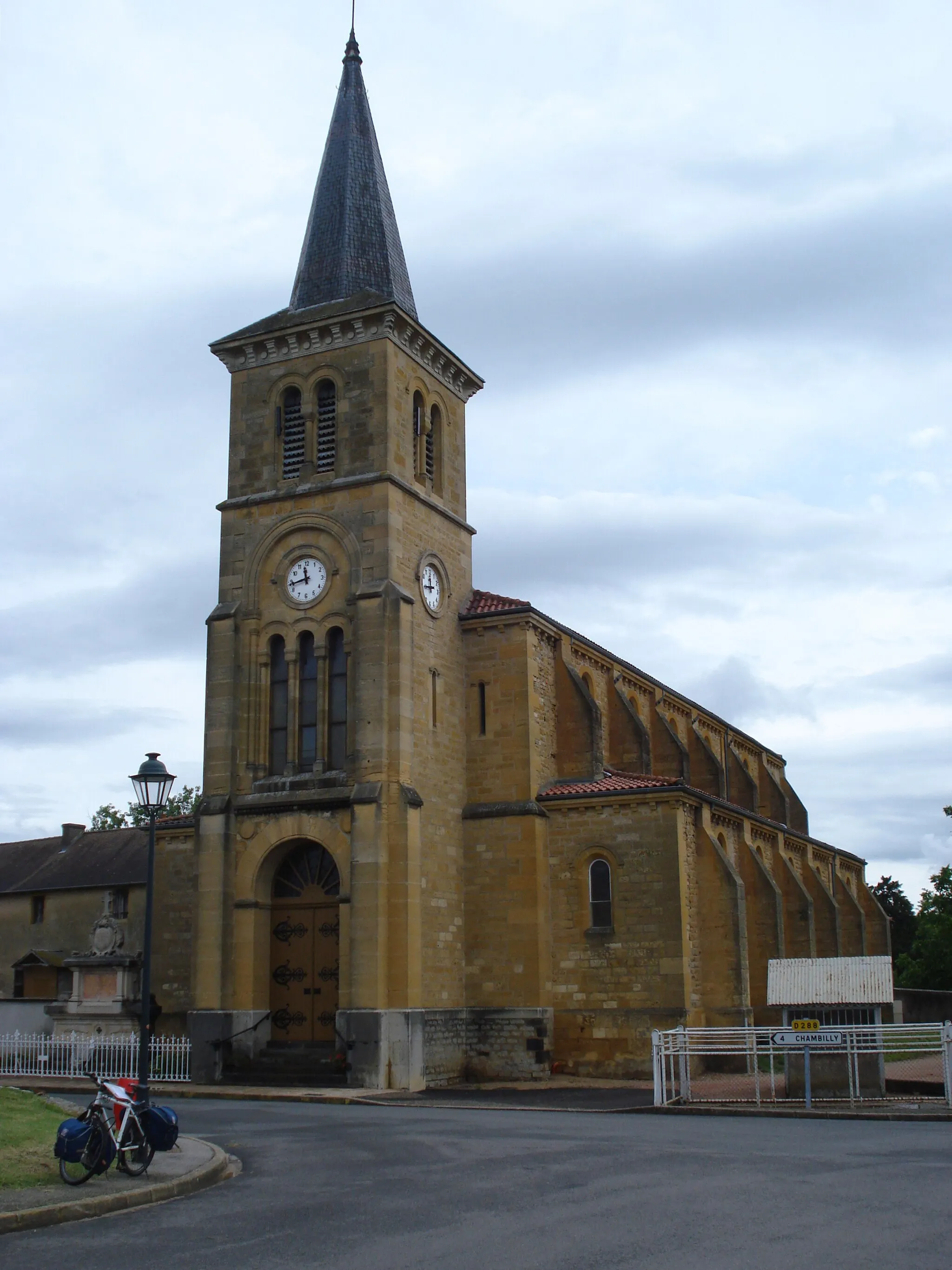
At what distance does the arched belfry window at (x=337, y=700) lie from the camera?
95.7 feet

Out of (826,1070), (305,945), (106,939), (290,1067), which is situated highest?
(106,939)

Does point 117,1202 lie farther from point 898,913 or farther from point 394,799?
point 898,913

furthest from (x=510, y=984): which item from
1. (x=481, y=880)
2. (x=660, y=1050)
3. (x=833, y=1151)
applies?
(x=833, y=1151)

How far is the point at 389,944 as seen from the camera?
27016 mm

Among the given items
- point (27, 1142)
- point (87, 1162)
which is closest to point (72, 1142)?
point (87, 1162)

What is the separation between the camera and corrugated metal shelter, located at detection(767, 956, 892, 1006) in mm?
21562

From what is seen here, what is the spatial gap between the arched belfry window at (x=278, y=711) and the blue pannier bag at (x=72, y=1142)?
17.1 m

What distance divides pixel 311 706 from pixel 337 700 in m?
0.78

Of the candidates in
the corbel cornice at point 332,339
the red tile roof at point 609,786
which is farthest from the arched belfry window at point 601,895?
the corbel cornice at point 332,339

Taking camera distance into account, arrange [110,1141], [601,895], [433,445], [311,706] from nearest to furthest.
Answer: [110,1141]
[601,895]
[311,706]
[433,445]

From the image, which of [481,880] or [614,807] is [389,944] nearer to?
[481,880]

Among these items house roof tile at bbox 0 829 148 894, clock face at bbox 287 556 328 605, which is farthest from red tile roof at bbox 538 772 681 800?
house roof tile at bbox 0 829 148 894

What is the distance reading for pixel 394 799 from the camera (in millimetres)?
27734

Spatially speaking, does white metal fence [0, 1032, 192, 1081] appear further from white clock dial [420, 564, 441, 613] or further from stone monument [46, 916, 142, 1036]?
white clock dial [420, 564, 441, 613]
